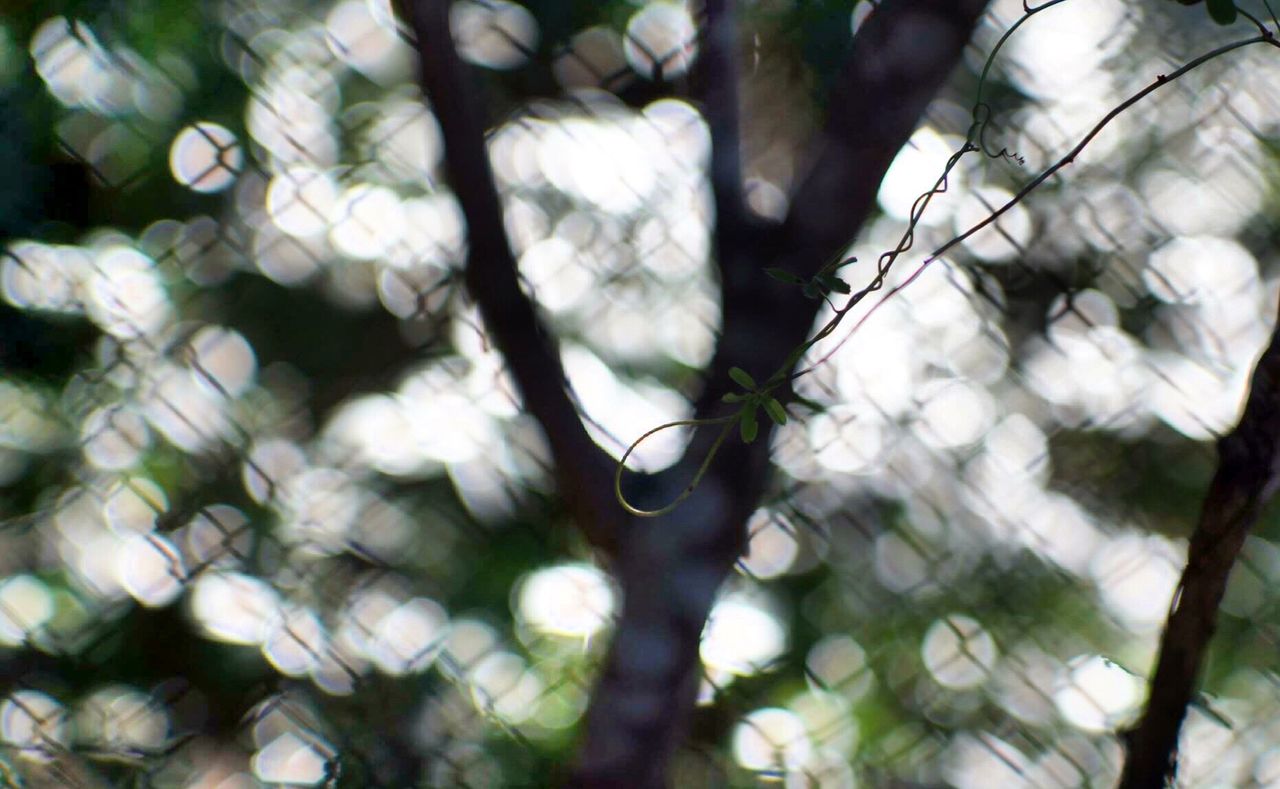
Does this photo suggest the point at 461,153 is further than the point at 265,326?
No

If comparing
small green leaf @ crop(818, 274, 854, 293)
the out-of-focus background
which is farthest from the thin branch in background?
the out-of-focus background

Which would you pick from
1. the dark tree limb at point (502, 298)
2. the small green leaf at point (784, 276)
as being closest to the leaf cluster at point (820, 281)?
the small green leaf at point (784, 276)

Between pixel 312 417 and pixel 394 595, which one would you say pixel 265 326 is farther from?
pixel 394 595

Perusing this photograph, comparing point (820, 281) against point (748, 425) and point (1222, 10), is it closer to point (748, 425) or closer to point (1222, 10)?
point (748, 425)

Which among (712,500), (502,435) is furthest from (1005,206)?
(502,435)

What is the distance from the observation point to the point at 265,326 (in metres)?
0.96

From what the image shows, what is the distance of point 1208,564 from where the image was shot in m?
0.40

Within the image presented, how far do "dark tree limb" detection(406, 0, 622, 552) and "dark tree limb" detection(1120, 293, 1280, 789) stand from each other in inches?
8.8

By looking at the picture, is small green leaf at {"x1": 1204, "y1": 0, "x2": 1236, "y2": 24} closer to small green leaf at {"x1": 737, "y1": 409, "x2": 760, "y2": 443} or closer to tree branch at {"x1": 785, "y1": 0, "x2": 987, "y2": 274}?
tree branch at {"x1": 785, "y1": 0, "x2": 987, "y2": 274}

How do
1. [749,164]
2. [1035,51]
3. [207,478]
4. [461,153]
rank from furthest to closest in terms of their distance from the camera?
1. [207,478]
2. [1035,51]
3. [749,164]
4. [461,153]

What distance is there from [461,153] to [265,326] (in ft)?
1.90

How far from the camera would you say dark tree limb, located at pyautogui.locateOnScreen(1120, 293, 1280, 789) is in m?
0.39

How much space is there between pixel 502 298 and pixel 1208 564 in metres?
0.29

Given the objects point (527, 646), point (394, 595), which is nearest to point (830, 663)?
point (527, 646)
